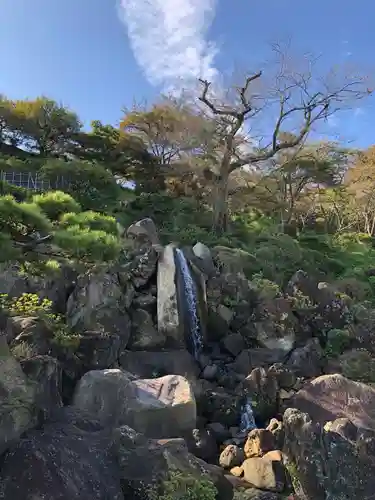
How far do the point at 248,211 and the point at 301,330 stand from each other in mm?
13661

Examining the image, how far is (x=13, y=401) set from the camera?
4.77 metres

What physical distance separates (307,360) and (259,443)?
4.50 metres

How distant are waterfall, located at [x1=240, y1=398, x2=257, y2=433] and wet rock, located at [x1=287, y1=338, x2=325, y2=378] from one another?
2404 millimetres

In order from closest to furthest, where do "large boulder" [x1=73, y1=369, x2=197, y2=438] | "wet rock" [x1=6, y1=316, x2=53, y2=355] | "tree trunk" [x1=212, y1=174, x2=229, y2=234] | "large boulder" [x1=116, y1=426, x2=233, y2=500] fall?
"large boulder" [x1=116, y1=426, x2=233, y2=500] → "wet rock" [x1=6, y1=316, x2=53, y2=355] → "large boulder" [x1=73, y1=369, x2=197, y2=438] → "tree trunk" [x1=212, y1=174, x2=229, y2=234]

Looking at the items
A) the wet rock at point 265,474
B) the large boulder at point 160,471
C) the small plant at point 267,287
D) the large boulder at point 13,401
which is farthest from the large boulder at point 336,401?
the small plant at point 267,287

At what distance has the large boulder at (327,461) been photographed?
5574 mm

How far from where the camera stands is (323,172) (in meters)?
21.0

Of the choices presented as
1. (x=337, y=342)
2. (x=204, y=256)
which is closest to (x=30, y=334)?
(x=204, y=256)

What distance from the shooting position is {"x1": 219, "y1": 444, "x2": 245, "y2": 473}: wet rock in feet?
23.1

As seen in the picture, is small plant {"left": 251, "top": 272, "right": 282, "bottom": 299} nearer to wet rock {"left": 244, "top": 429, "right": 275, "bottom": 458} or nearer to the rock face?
the rock face

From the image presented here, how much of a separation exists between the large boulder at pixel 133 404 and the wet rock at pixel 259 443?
1091mm

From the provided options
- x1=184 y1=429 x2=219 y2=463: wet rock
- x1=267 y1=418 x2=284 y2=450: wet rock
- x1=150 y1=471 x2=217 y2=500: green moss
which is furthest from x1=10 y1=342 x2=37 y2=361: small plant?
x1=267 y1=418 x2=284 y2=450: wet rock

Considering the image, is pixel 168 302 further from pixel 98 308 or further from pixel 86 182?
pixel 86 182

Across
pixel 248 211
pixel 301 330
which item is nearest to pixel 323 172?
pixel 248 211
